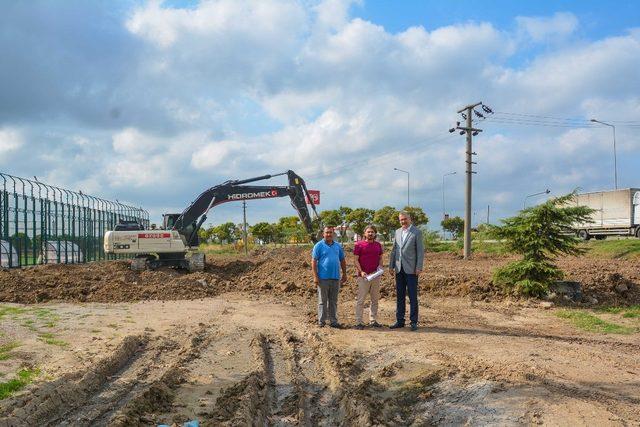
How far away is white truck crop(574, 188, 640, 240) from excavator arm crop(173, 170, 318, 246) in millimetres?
18596

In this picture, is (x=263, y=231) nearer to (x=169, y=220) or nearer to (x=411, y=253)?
(x=169, y=220)

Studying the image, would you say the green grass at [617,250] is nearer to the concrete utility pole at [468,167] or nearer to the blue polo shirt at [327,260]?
the concrete utility pole at [468,167]

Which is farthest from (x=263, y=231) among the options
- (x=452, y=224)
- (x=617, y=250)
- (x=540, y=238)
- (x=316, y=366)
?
(x=316, y=366)

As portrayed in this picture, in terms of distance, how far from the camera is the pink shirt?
32.6ft

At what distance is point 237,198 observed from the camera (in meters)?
23.2

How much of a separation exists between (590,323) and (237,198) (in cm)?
1525

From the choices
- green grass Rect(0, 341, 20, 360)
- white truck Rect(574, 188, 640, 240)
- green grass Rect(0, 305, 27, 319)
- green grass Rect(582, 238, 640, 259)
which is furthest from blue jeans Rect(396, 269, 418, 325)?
white truck Rect(574, 188, 640, 240)

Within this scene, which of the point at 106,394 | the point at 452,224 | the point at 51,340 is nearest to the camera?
the point at 106,394

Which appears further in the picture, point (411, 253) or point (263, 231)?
point (263, 231)

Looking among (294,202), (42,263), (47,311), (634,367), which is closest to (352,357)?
(634,367)

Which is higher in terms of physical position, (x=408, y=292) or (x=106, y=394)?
(x=408, y=292)

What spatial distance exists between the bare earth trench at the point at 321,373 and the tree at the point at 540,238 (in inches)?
69.1

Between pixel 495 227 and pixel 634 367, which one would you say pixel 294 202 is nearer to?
pixel 495 227

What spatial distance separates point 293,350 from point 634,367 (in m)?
4.39
